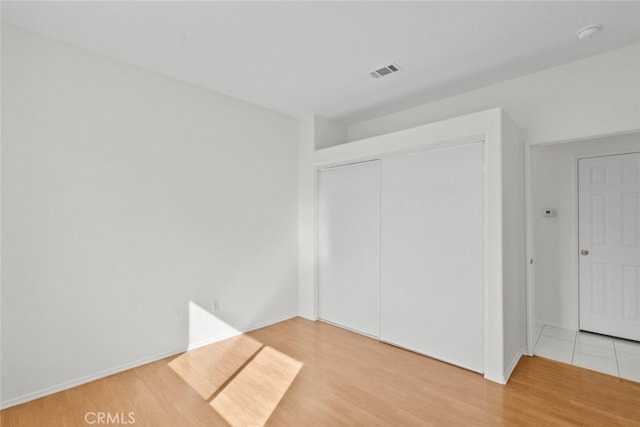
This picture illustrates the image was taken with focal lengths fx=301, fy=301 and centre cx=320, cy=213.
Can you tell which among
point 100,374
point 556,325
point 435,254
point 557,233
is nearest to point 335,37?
point 435,254

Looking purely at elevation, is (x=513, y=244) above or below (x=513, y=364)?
above

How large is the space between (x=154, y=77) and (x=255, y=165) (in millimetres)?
1360

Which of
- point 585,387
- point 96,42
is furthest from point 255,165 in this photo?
point 585,387

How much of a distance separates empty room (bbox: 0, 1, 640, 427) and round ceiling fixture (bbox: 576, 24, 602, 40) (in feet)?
0.17

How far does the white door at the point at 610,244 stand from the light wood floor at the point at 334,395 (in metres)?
1.25

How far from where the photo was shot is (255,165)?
3.75 meters

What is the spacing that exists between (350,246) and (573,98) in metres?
2.62

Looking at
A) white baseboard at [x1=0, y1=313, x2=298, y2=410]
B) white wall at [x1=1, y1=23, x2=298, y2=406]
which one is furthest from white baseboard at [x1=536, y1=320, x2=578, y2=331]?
white baseboard at [x1=0, y1=313, x2=298, y2=410]

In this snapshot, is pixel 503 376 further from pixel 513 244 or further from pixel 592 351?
pixel 592 351

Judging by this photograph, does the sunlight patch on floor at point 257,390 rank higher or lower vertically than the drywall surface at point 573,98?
lower

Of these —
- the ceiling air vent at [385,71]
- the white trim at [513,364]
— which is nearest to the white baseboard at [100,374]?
the white trim at [513,364]

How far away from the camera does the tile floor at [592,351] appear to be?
2.73 meters
